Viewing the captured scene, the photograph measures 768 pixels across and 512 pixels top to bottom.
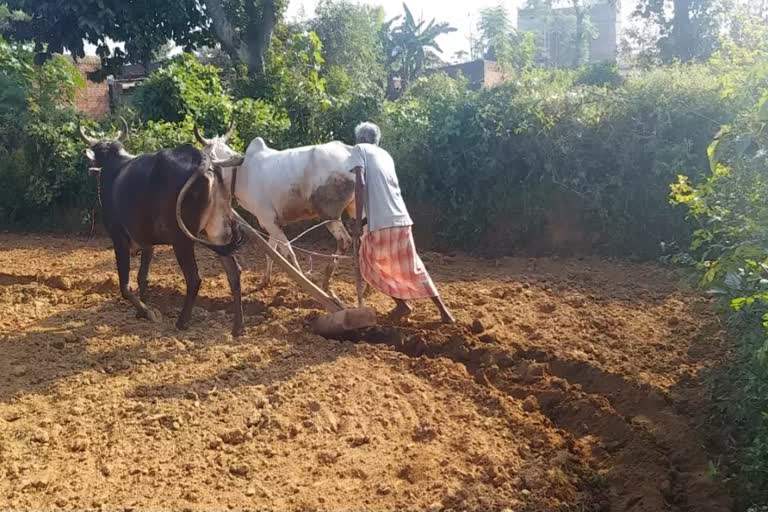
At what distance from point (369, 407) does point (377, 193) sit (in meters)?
1.82

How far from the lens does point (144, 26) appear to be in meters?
13.4

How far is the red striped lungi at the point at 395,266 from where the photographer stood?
5.50 metres

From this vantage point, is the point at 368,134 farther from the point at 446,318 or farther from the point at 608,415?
A: the point at 608,415

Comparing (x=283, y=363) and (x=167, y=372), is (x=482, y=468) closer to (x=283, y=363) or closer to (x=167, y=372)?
(x=283, y=363)

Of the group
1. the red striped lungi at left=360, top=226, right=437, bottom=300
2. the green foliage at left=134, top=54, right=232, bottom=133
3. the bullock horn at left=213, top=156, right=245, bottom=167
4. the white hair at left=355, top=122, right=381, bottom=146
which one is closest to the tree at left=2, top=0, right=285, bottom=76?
the green foliage at left=134, top=54, right=232, bottom=133

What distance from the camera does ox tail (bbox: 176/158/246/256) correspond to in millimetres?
5426

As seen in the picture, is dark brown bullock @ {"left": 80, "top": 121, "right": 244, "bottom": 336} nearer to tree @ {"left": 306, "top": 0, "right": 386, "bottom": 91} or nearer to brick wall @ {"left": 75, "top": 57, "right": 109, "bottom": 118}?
brick wall @ {"left": 75, "top": 57, "right": 109, "bottom": 118}

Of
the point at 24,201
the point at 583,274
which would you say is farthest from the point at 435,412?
the point at 24,201

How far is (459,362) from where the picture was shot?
5.16m

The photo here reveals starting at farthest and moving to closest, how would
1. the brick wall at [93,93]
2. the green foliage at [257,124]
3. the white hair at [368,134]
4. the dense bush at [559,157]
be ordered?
the brick wall at [93,93], the green foliage at [257,124], the dense bush at [559,157], the white hair at [368,134]

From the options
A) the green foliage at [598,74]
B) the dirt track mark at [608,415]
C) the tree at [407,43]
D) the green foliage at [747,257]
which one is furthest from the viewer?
the tree at [407,43]

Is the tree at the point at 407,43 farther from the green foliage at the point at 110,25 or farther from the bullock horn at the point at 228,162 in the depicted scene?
the bullock horn at the point at 228,162

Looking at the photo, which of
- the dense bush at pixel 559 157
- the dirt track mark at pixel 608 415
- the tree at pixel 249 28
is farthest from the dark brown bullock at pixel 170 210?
the tree at pixel 249 28

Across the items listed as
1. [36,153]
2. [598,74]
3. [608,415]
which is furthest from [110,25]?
[608,415]
